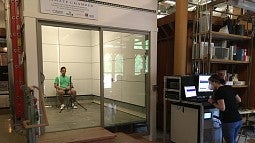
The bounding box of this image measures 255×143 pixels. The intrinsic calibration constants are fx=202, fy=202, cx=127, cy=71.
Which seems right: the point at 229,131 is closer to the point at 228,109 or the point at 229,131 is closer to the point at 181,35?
the point at 228,109

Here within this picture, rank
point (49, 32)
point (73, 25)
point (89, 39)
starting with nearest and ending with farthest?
point (73, 25), point (49, 32), point (89, 39)

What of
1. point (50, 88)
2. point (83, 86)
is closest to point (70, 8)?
point (50, 88)

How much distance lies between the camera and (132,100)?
15.6 feet

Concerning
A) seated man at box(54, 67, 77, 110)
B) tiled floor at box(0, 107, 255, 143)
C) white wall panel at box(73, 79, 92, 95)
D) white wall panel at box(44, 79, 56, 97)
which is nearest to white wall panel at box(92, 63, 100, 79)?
white wall panel at box(73, 79, 92, 95)

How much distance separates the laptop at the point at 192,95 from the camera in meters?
3.65

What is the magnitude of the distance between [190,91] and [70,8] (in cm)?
264

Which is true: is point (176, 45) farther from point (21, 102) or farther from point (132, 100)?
point (21, 102)

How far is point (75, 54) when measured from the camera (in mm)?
6801

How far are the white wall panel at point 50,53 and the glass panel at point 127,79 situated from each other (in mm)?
2697

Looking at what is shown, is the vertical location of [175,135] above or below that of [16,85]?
below

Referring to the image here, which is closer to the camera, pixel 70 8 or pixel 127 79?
pixel 70 8

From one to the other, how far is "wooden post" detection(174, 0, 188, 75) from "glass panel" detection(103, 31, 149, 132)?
74cm

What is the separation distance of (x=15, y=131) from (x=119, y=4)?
3611 mm

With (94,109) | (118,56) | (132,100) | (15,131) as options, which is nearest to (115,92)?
(132,100)
